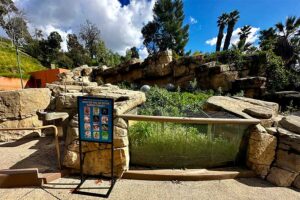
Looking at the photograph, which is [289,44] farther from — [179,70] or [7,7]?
[7,7]

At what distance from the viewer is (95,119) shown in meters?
2.82

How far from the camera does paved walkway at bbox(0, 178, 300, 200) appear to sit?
8.82ft

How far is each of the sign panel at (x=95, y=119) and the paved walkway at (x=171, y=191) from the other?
82 centimetres

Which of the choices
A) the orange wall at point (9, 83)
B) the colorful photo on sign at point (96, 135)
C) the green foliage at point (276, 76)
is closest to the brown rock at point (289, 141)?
the colorful photo on sign at point (96, 135)

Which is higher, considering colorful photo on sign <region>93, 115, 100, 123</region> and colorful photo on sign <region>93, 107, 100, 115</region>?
colorful photo on sign <region>93, 107, 100, 115</region>

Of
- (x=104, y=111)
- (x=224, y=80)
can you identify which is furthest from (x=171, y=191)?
(x=224, y=80)

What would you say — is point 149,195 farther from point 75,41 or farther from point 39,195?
point 75,41

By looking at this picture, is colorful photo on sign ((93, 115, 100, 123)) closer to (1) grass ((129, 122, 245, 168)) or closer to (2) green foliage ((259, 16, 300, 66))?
(1) grass ((129, 122, 245, 168))

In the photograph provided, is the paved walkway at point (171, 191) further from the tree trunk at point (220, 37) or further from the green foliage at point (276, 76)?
the tree trunk at point (220, 37)

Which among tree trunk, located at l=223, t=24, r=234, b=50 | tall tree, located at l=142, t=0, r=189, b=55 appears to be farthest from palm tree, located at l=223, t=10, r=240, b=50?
tall tree, located at l=142, t=0, r=189, b=55

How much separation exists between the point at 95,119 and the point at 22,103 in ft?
9.44

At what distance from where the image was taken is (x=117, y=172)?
3.18 m

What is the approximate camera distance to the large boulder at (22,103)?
4328 mm

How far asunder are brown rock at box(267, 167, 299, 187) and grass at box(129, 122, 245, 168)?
0.82m
